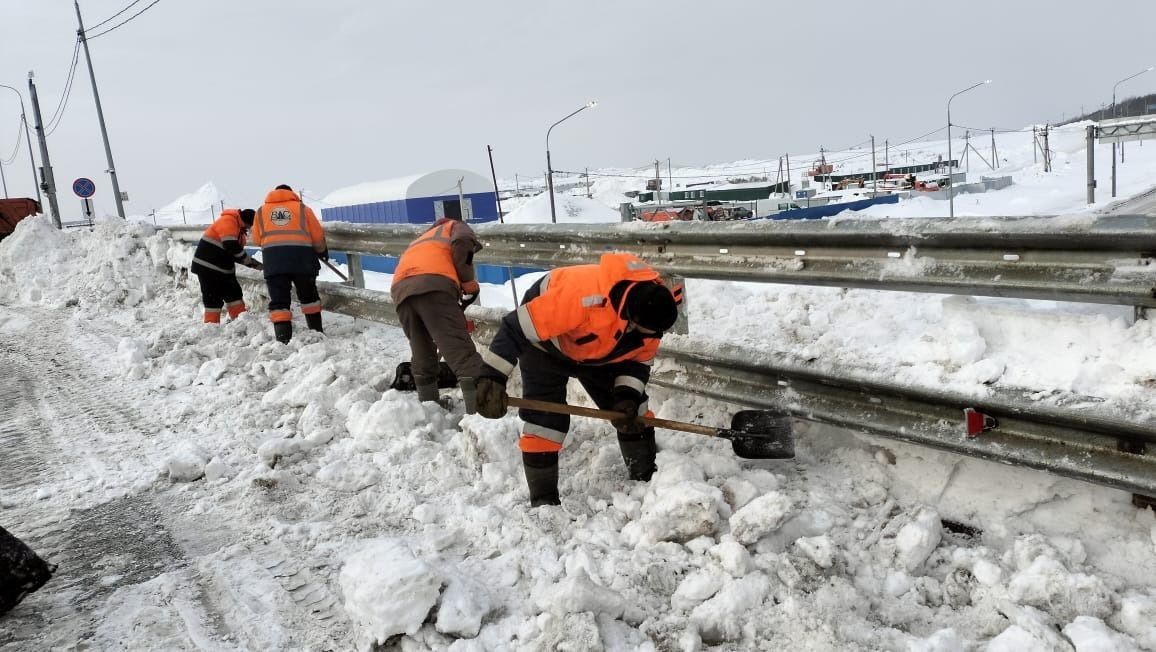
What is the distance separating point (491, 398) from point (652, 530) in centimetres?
94

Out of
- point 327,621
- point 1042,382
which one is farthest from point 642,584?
point 1042,382

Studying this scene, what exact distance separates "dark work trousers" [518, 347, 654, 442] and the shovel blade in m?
0.43

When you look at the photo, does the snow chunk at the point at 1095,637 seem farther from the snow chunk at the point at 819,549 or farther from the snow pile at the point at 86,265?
the snow pile at the point at 86,265

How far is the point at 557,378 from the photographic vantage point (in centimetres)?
357

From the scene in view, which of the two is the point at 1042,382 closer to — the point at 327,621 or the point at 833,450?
the point at 833,450

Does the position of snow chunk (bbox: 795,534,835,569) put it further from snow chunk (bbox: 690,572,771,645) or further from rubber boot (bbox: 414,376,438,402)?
rubber boot (bbox: 414,376,438,402)

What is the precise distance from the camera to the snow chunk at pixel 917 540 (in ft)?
8.72

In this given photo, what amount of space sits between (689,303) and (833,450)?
1701 millimetres

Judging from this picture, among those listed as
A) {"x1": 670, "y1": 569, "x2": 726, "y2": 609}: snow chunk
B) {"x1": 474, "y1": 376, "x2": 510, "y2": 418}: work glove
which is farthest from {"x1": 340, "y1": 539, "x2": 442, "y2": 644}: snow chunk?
{"x1": 474, "y1": 376, "x2": 510, "y2": 418}: work glove

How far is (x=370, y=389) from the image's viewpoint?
4570mm

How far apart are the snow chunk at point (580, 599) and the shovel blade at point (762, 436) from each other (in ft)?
3.48

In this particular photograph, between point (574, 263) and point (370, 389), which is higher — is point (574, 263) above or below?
above

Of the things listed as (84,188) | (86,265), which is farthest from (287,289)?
(84,188)

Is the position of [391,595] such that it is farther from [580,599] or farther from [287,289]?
[287,289]
